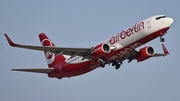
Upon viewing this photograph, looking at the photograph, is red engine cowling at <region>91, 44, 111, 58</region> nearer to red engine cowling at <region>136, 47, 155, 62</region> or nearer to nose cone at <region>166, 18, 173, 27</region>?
red engine cowling at <region>136, 47, 155, 62</region>

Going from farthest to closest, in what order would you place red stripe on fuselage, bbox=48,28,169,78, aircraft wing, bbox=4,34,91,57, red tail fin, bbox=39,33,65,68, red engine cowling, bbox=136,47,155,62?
red tail fin, bbox=39,33,65,68 → red engine cowling, bbox=136,47,155,62 → red stripe on fuselage, bbox=48,28,169,78 → aircraft wing, bbox=4,34,91,57

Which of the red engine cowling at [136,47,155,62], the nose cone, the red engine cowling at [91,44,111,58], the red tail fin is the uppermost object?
the red tail fin

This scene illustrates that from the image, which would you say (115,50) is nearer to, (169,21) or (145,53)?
(145,53)

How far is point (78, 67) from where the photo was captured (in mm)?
53344

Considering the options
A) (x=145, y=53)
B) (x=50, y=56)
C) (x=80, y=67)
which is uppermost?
(x=50, y=56)

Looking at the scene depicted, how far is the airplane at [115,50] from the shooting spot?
48938mm

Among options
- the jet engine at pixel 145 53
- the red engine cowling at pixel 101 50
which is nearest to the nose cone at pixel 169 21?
the jet engine at pixel 145 53

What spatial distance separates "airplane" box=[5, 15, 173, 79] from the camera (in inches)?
1927

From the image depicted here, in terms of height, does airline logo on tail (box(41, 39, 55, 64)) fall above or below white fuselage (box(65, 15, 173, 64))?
above

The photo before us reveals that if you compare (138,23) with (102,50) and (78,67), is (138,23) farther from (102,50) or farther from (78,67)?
(78,67)

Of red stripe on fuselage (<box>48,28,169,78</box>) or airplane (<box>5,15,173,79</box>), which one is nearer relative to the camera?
airplane (<box>5,15,173,79</box>)

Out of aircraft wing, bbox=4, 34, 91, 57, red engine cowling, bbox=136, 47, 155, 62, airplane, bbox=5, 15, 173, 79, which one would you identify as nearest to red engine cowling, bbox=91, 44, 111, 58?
airplane, bbox=5, 15, 173, 79

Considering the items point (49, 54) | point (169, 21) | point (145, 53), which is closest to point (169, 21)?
point (169, 21)

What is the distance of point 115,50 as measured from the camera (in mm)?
49781
